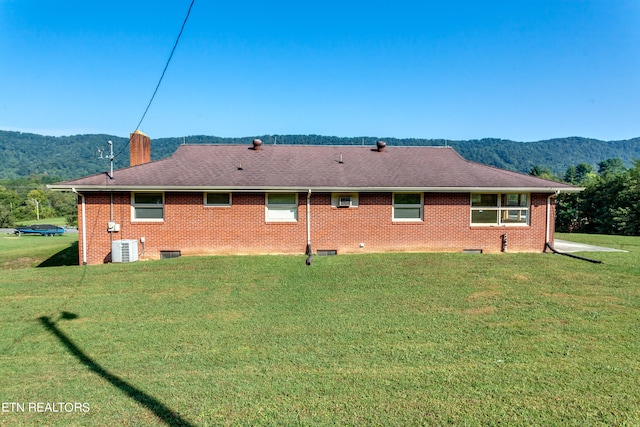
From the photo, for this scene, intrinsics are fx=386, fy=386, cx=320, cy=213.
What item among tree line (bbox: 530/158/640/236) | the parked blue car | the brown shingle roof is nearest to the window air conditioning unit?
the brown shingle roof

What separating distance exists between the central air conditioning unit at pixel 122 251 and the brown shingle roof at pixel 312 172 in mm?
1738

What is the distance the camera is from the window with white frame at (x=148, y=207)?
41.3 ft

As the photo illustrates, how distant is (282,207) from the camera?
13023 mm

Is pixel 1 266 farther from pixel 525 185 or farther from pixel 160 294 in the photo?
pixel 525 185

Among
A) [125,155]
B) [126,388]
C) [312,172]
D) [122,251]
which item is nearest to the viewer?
[126,388]

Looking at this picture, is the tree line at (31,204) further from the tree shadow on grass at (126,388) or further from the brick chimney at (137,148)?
the tree shadow on grass at (126,388)

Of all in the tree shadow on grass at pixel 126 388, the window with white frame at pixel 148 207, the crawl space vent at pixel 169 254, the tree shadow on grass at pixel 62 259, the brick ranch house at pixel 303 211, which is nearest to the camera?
the tree shadow on grass at pixel 126 388

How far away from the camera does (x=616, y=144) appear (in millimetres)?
165750

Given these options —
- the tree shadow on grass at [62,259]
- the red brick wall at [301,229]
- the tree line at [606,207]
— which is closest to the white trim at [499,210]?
the red brick wall at [301,229]

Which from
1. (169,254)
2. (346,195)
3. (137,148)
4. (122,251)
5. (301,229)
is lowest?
(169,254)

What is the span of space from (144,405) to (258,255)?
857 cm

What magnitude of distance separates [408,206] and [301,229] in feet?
12.3

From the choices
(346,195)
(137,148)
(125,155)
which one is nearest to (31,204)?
(125,155)

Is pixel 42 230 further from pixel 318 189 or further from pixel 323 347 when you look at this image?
pixel 323 347
